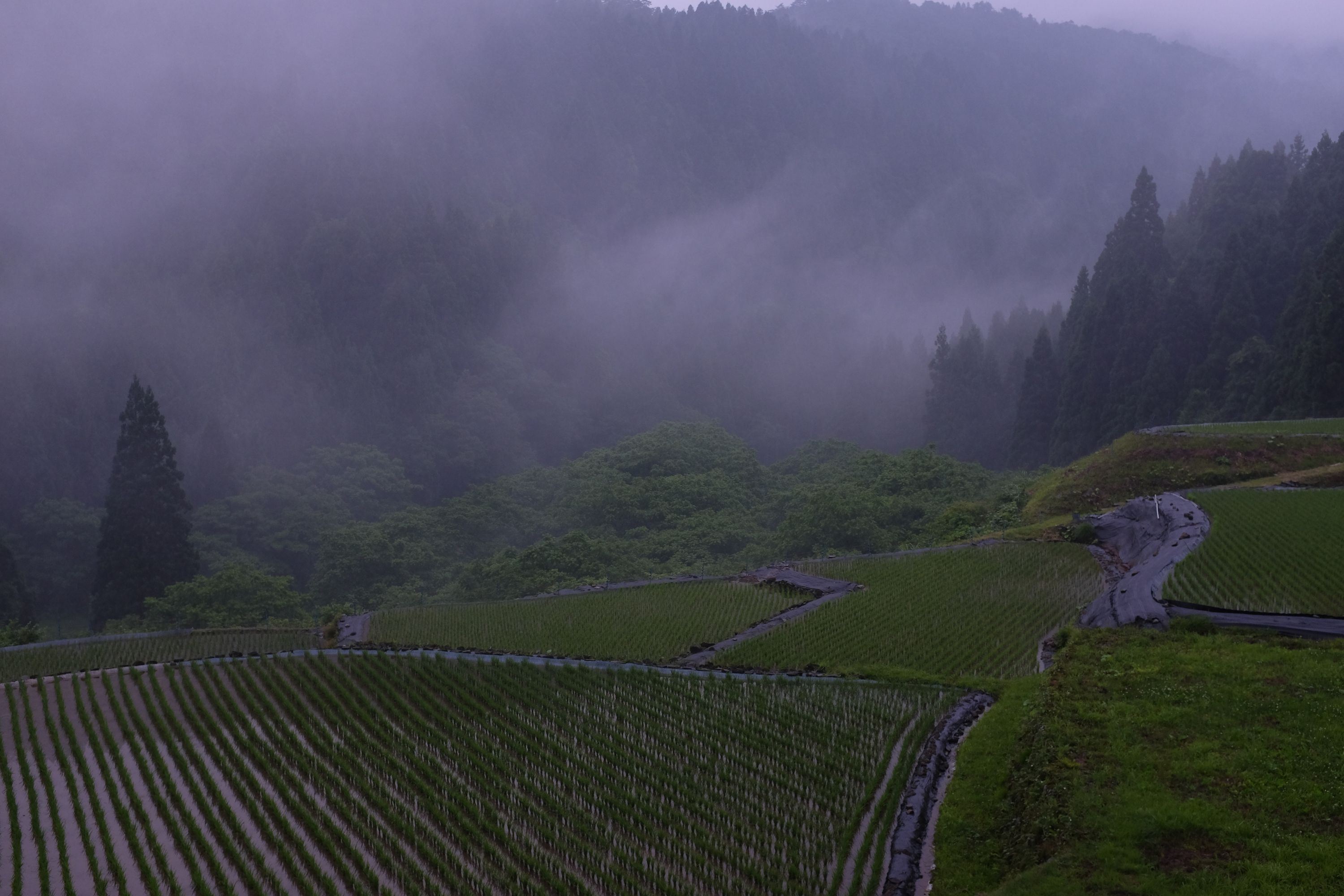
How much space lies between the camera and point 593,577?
40406mm

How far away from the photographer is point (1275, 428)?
40.0m

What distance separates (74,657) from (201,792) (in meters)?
15.0

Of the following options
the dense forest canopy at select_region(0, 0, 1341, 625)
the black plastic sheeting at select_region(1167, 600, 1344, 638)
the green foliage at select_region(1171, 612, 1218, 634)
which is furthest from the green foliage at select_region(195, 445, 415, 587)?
the black plastic sheeting at select_region(1167, 600, 1344, 638)

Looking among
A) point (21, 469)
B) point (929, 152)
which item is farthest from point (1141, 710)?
point (929, 152)

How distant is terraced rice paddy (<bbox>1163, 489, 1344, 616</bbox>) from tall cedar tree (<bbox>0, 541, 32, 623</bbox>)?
43.8m

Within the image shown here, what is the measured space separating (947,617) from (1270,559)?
276 inches

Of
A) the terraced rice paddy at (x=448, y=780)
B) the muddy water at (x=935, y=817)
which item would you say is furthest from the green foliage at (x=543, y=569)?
the muddy water at (x=935, y=817)

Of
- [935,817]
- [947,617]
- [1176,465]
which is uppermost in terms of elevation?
[1176,465]

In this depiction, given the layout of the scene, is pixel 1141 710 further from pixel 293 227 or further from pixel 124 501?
pixel 293 227

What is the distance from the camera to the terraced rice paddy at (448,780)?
1079cm

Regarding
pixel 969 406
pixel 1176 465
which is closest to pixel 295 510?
pixel 1176 465

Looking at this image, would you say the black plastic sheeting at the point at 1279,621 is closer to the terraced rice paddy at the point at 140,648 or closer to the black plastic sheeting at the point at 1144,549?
the black plastic sheeting at the point at 1144,549

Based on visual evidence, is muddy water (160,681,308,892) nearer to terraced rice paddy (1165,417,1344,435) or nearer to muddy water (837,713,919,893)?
muddy water (837,713,919,893)

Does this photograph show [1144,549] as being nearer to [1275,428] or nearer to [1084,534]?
[1084,534]
